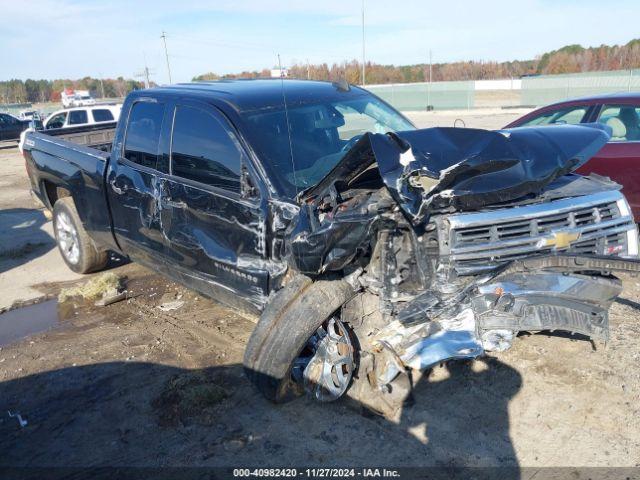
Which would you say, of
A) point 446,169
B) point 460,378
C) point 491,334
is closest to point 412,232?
point 446,169

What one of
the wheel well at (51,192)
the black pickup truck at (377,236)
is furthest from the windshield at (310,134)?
the wheel well at (51,192)

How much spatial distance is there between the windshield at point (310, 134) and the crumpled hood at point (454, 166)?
1.16 feet

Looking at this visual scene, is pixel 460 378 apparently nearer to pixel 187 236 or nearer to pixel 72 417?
pixel 187 236

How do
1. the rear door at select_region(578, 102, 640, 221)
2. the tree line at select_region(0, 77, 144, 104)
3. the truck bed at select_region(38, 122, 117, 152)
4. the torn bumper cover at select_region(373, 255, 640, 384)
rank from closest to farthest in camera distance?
the torn bumper cover at select_region(373, 255, 640, 384)
the rear door at select_region(578, 102, 640, 221)
the truck bed at select_region(38, 122, 117, 152)
the tree line at select_region(0, 77, 144, 104)

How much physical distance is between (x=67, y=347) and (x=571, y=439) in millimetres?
3802

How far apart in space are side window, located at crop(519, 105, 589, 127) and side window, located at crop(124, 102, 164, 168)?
14.2ft

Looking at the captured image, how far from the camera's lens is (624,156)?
568cm

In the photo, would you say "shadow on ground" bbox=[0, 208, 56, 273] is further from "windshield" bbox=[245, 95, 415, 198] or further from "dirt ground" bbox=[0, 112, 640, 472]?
"windshield" bbox=[245, 95, 415, 198]

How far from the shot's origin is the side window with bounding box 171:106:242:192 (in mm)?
3902

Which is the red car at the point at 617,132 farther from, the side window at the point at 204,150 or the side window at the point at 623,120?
the side window at the point at 204,150

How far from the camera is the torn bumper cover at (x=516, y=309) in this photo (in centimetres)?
304

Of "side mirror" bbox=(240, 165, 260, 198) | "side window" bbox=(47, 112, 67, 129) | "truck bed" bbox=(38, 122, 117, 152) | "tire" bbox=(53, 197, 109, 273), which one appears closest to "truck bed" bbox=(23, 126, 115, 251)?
"tire" bbox=(53, 197, 109, 273)

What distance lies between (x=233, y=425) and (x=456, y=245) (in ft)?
5.61


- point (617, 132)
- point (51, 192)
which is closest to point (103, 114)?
point (51, 192)
